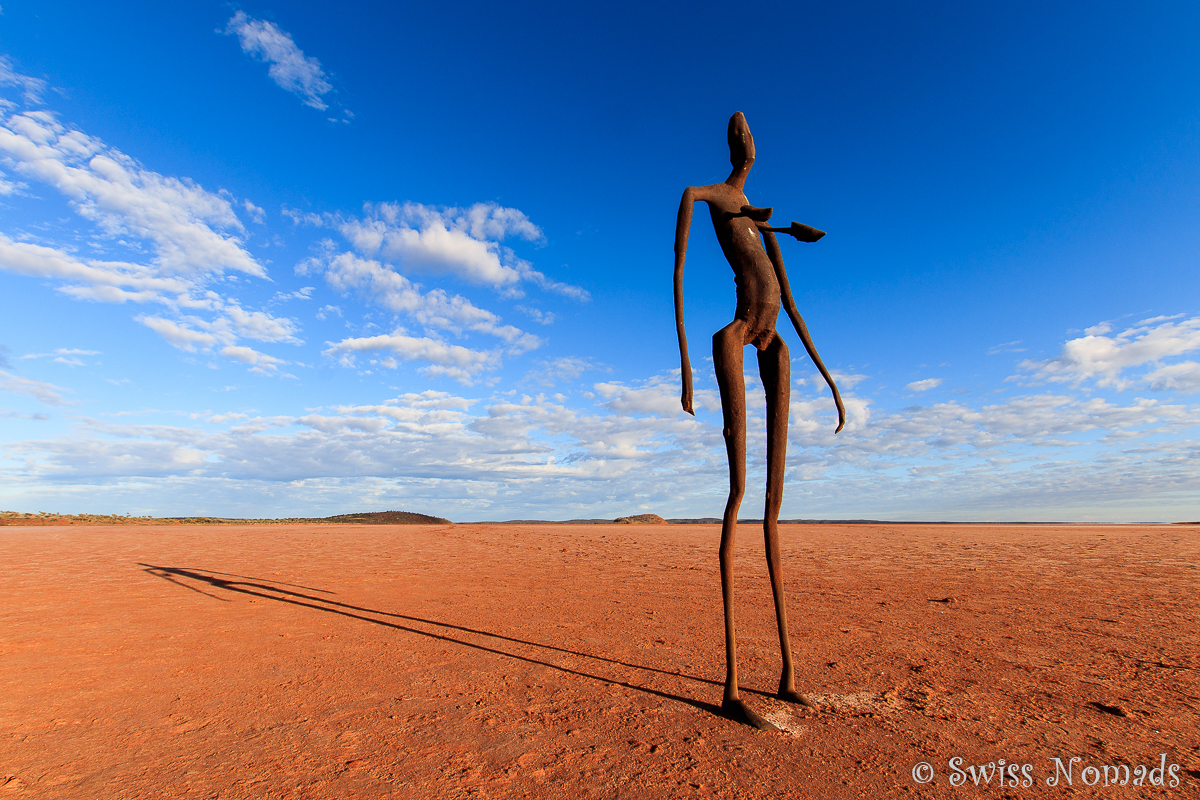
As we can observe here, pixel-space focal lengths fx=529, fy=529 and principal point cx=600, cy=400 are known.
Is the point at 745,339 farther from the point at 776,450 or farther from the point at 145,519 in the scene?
the point at 145,519

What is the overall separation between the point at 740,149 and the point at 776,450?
9.72 feet

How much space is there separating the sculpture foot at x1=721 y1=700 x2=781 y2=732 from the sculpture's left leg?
2.02 feet

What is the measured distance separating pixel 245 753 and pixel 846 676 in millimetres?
4806

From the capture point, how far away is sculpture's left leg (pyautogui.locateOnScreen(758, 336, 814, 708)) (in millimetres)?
4453

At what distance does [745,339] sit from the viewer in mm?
4762

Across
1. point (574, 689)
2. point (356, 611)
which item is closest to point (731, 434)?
point (574, 689)

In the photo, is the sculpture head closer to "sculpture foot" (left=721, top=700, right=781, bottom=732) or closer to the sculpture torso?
the sculpture torso

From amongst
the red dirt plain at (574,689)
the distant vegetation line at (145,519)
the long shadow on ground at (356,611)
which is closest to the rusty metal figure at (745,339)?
the long shadow on ground at (356,611)

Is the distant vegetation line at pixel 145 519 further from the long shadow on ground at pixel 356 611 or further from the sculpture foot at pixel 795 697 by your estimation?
the sculpture foot at pixel 795 697

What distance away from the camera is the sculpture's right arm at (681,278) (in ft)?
14.6

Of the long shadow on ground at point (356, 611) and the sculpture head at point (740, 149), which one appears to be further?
the sculpture head at point (740, 149)

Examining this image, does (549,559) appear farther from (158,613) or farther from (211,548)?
(211,548)

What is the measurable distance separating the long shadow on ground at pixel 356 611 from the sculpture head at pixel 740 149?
4.76 metres

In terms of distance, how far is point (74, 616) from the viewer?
299 inches
